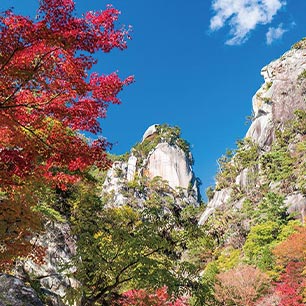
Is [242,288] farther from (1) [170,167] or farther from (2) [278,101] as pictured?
(1) [170,167]

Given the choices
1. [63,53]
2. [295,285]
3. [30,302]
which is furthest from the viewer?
[295,285]

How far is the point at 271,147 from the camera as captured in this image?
53.8 meters

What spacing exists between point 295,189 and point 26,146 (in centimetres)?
3936

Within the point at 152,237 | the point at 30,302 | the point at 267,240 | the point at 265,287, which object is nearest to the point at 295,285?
the point at 265,287

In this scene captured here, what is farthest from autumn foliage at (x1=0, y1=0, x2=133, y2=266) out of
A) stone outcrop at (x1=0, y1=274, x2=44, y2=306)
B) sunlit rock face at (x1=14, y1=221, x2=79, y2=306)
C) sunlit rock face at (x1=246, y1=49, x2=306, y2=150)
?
sunlit rock face at (x1=246, y1=49, x2=306, y2=150)

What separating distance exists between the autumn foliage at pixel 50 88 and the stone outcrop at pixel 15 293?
1.37m

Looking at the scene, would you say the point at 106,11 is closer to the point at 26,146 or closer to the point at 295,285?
the point at 26,146

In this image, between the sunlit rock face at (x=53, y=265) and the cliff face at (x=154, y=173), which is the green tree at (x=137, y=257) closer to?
the sunlit rock face at (x=53, y=265)

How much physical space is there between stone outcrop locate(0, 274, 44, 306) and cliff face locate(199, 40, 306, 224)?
121 ft

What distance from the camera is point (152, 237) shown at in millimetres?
7379

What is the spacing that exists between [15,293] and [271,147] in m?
51.5

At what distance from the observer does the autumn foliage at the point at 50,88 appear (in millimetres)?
4461

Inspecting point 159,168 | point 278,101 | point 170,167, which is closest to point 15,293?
point 278,101

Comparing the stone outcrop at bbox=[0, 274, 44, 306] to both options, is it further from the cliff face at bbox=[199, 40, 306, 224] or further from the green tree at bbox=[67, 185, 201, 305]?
the cliff face at bbox=[199, 40, 306, 224]
